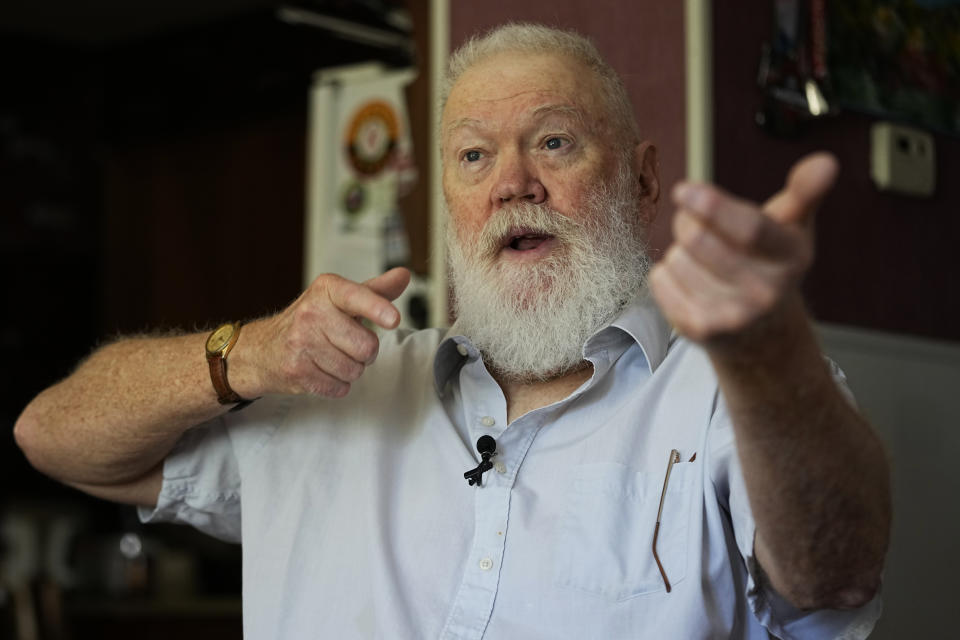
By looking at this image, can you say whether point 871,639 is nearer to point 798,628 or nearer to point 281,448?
point 798,628

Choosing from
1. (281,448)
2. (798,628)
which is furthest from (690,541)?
(281,448)

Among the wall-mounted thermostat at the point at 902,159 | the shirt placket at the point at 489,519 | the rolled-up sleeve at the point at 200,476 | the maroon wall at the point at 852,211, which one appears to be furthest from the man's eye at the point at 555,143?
the wall-mounted thermostat at the point at 902,159

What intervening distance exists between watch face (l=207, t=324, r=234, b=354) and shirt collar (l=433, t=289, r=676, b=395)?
0.28 metres

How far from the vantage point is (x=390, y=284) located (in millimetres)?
1262

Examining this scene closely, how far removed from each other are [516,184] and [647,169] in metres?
0.29

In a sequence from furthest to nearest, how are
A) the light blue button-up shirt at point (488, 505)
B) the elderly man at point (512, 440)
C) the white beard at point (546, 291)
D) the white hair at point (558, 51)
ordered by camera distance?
the white hair at point (558, 51) → the white beard at point (546, 291) → the light blue button-up shirt at point (488, 505) → the elderly man at point (512, 440)

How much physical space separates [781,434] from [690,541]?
1.06 ft

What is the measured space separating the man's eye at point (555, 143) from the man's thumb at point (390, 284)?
37 cm

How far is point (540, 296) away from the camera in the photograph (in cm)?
149

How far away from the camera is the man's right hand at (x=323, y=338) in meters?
1.24

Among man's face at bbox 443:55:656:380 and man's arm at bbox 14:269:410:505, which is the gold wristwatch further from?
man's face at bbox 443:55:656:380

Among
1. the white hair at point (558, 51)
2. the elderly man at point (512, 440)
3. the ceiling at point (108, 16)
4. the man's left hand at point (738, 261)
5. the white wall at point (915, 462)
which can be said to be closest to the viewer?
the man's left hand at point (738, 261)

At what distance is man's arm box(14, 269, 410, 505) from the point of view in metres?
1.26

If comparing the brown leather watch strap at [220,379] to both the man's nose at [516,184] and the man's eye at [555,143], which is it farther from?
the man's eye at [555,143]
